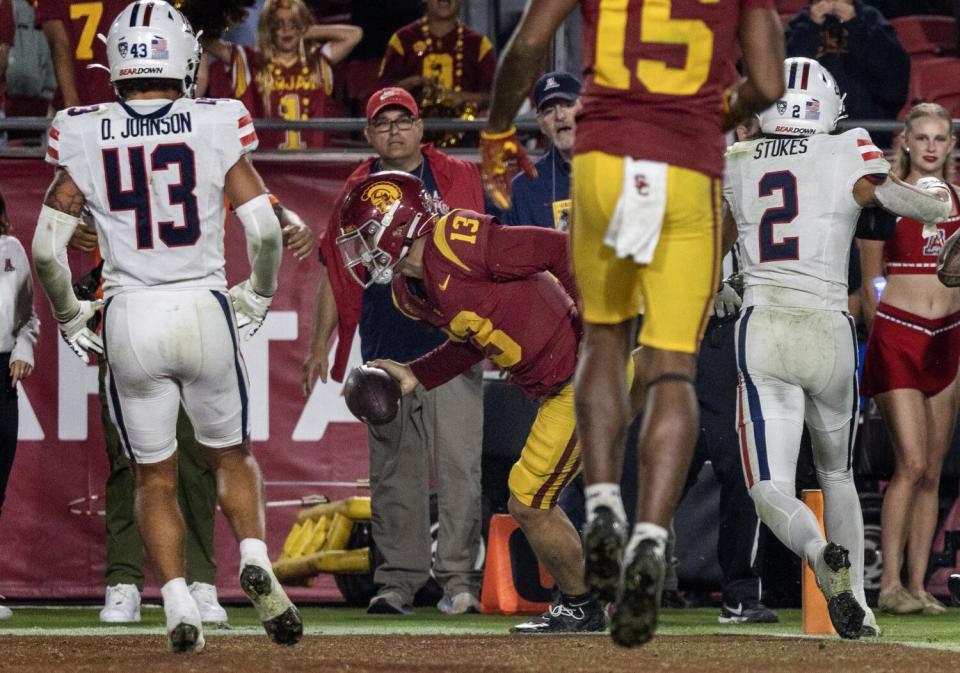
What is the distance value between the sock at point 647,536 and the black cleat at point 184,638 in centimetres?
176

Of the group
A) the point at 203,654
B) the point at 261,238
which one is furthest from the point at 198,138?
the point at 203,654

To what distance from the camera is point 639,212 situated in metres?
4.10

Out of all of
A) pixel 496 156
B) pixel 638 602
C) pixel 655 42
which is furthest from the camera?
pixel 496 156

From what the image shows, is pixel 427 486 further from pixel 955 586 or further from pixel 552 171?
pixel 955 586

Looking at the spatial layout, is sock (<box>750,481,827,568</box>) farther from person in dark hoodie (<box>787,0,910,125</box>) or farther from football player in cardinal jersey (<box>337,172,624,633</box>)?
person in dark hoodie (<box>787,0,910,125</box>)

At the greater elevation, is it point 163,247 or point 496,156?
point 496,156

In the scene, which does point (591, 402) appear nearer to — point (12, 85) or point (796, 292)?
point (796, 292)

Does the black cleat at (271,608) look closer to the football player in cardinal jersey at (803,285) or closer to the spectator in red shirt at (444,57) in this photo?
the football player in cardinal jersey at (803,285)

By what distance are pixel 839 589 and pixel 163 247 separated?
2.44 metres

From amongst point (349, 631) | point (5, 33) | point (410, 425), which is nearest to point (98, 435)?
point (410, 425)

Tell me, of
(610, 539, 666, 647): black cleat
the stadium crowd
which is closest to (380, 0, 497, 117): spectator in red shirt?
the stadium crowd

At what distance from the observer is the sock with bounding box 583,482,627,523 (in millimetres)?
4074

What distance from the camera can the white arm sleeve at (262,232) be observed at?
5566 mm

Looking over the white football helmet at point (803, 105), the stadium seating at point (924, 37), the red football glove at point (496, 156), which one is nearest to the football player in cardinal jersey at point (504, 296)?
the white football helmet at point (803, 105)
